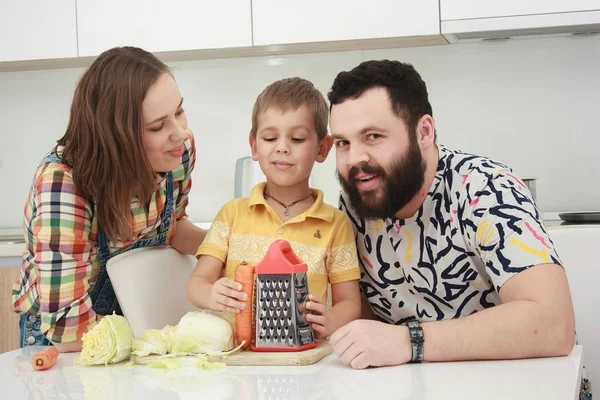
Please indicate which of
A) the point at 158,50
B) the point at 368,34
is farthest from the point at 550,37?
the point at 158,50

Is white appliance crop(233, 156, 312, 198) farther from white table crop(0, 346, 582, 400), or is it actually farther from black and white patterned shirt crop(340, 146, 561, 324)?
white table crop(0, 346, 582, 400)

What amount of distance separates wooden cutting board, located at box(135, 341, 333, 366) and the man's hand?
0.05 m

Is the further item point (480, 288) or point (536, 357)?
point (480, 288)

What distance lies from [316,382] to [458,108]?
246cm

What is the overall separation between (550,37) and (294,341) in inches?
95.9

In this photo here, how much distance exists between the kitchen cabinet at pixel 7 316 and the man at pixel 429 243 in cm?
189

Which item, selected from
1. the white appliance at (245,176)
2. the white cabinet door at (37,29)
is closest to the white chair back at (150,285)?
the white appliance at (245,176)

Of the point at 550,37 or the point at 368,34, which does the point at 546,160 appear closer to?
the point at 550,37

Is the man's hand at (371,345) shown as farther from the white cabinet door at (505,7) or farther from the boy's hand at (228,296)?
the white cabinet door at (505,7)

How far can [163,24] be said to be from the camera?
3.37m

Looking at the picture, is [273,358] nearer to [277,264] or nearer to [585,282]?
[277,264]

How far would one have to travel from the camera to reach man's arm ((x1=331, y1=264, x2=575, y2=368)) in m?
1.25

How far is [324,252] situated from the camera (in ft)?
5.16

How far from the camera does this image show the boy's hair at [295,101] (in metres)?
1.64
